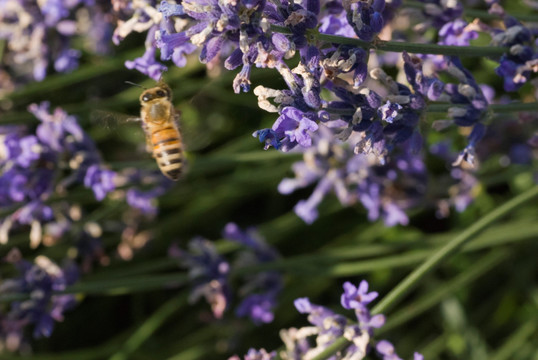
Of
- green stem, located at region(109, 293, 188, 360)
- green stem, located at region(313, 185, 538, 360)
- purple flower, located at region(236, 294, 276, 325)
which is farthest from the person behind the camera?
green stem, located at region(109, 293, 188, 360)

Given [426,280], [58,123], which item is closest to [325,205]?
[426,280]

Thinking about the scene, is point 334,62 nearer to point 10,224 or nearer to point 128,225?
point 10,224

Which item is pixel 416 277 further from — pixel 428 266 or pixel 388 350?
pixel 388 350

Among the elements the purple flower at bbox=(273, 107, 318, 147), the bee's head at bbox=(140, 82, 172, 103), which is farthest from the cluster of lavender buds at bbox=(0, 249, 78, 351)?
the purple flower at bbox=(273, 107, 318, 147)

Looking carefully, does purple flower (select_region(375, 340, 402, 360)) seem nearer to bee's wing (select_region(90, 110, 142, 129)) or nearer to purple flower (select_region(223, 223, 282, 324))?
purple flower (select_region(223, 223, 282, 324))

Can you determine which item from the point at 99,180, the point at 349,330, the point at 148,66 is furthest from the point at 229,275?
the point at 148,66

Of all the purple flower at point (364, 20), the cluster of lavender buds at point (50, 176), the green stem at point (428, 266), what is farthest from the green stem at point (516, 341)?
the purple flower at point (364, 20)

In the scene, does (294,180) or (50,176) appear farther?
(294,180)

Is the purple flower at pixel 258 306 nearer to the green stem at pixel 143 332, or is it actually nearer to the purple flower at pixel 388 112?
the green stem at pixel 143 332
